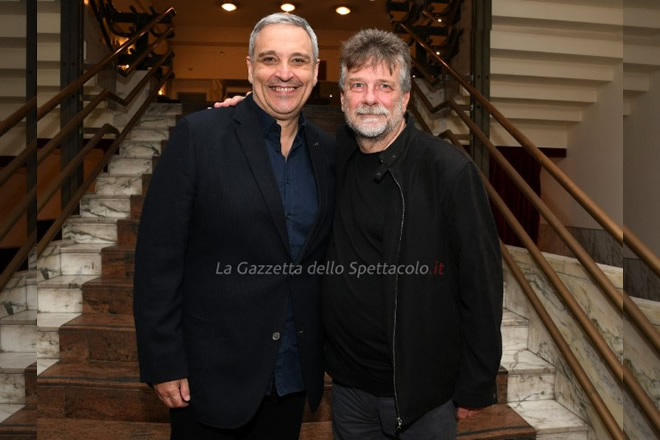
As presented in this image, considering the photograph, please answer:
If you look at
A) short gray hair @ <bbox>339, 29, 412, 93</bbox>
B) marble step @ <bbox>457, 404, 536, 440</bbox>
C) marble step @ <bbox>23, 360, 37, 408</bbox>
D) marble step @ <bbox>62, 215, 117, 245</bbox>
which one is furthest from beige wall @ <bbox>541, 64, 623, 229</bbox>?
marble step @ <bbox>23, 360, 37, 408</bbox>

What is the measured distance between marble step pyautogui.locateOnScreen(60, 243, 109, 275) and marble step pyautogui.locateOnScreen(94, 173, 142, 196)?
2.60 feet

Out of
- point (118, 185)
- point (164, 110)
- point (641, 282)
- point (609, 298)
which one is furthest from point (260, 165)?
point (641, 282)

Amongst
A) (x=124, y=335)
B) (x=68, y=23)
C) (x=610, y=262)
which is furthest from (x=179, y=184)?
(x=610, y=262)

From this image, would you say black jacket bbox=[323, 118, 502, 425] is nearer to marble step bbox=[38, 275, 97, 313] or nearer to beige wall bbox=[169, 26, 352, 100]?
marble step bbox=[38, 275, 97, 313]

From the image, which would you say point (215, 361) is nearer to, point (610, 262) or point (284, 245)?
point (284, 245)

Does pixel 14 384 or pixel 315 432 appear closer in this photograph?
pixel 315 432

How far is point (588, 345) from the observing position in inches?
95.3

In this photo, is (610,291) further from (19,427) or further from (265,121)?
(19,427)

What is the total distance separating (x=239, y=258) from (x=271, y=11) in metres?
8.76

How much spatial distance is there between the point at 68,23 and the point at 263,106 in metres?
3.06

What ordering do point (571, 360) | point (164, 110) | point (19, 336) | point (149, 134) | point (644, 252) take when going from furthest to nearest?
1. point (164, 110)
2. point (149, 134)
3. point (19, 336)
4. point (571, 360)
5. point (644, 252)

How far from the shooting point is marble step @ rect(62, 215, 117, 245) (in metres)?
3.38

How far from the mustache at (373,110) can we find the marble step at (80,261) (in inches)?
96.0

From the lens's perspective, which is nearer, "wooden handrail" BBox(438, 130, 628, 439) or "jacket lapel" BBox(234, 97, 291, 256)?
"jacket lapel" BBox(234, 97, 291, 256)
